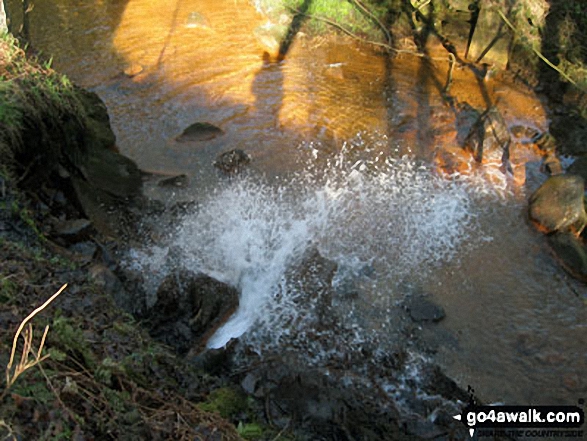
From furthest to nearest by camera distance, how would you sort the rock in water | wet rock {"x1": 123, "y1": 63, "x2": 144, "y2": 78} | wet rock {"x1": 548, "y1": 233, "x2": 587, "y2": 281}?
wet rock {"x1": 123, "y1": 63, "x2": 144, "y2": 78}
the rock in water
wet rock {"x1": 548, "y1": 233, "x2": 587, "y2": 281}

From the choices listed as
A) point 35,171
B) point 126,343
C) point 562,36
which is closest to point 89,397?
point 126,343

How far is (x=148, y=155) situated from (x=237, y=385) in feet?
15.7

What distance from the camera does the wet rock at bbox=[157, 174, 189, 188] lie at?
23.0 ft

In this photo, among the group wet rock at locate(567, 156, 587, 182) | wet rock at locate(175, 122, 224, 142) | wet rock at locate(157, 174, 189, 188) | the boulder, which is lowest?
the boulder

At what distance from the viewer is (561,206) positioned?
253 inches

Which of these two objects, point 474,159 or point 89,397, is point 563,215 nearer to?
point 474,159

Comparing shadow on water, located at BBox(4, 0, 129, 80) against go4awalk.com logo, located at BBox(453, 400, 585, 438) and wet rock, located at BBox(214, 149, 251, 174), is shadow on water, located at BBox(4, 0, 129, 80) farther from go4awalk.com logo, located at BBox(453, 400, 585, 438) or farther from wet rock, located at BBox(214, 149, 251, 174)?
go4awalk.com logo, located at BBox(453, 400, 585, 438)

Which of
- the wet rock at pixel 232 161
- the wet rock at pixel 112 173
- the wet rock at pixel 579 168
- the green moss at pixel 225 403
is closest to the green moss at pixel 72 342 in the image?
the green moss at pixel 225 403

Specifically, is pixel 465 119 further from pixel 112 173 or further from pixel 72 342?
pixel 72 342

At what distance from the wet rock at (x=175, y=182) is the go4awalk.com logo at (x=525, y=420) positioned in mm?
4825

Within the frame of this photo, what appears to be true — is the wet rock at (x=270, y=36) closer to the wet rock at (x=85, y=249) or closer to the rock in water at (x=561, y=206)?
the rock in water at (x=561, y=206)

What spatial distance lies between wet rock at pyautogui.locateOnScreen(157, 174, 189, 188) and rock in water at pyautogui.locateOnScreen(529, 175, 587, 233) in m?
5.12

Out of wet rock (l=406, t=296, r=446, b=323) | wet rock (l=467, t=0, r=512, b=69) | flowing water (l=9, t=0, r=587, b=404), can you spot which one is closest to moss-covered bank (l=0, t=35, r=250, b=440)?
flowing water (l=9, t=0, r=587, b=404)

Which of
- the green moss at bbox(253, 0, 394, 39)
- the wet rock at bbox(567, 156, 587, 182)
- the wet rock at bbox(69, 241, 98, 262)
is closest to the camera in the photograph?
the wet rock at bbox(69, 241, 98, 262)
